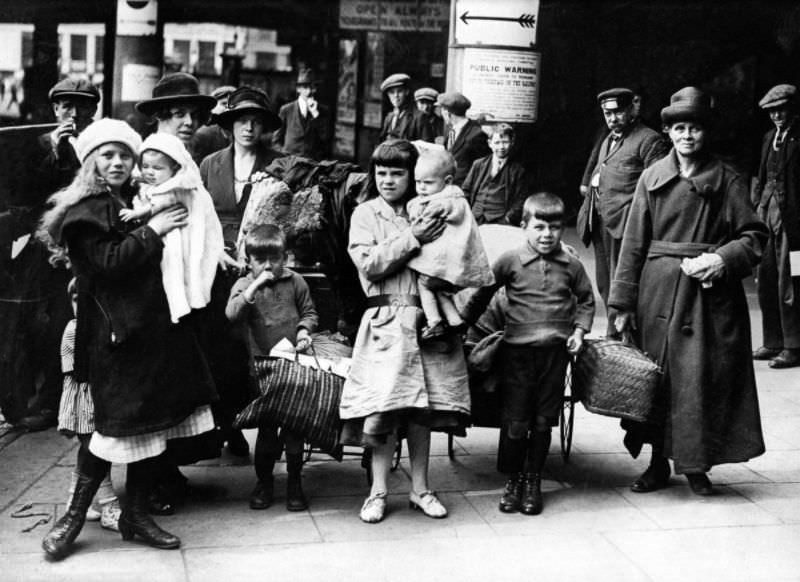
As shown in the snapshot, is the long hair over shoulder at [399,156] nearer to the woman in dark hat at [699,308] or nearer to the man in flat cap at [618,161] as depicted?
the woman in dark hat at [699,308]

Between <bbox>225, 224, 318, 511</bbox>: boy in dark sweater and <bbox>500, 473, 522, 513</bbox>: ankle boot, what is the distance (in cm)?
96

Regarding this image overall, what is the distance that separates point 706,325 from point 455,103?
157 inches

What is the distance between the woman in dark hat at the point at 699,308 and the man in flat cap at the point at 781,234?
3284 mm

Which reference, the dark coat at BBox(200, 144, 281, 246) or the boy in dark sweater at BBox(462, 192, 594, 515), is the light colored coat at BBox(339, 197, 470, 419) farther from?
the dark coat at BBox(200, 144, 281, 246)

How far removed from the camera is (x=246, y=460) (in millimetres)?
6457

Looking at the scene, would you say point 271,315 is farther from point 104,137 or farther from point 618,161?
point 618,161

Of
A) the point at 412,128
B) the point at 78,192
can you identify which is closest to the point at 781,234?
the point at 412,128

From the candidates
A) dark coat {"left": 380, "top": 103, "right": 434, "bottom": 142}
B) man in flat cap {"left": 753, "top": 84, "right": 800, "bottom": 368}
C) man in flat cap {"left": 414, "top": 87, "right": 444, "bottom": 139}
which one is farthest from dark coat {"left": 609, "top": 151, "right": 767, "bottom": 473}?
man in flat cap {"left": 414, "top": 87, "right": 444, "bottom": 139}

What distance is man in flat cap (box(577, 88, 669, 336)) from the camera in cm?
898

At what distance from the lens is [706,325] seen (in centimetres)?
589

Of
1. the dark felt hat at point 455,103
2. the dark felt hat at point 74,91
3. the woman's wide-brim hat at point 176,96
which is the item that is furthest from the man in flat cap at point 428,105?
the woman's wide-brim hat at point 176,96

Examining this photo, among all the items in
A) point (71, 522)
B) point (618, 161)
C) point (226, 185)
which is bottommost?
point (71, 522)

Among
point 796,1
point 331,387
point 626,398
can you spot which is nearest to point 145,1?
point 331,387

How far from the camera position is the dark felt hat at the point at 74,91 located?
6.98 m
